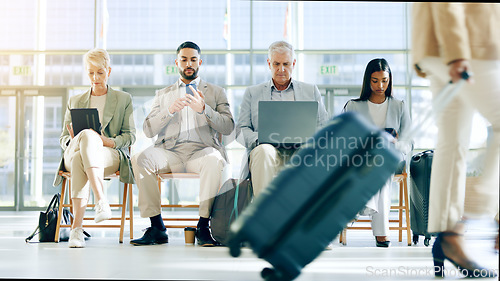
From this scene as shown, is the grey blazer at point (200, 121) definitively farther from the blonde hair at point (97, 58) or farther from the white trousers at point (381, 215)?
the white trousers at point (381, 215)

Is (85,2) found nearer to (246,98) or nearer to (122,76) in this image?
(122,76)

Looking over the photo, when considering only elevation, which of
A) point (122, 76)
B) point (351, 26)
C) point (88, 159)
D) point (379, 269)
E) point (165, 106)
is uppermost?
point (351, 26)

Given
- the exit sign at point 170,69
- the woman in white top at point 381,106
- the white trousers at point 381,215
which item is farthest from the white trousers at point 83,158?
the exit sign at point 170,69

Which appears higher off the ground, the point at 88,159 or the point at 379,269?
the point at 88,159

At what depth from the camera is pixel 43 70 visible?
8367mm

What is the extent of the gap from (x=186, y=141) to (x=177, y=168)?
18 centimetres

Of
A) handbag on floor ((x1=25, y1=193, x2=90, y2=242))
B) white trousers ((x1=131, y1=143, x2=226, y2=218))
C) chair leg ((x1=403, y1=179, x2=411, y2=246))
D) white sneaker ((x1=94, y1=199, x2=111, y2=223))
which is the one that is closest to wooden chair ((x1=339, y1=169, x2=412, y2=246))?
chair leg ((x1=403, y1=179, x2=411, y2=246))

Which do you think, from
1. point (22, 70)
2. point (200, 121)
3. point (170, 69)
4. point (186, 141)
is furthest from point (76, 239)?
point (22, 70)

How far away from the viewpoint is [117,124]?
11.4 feet

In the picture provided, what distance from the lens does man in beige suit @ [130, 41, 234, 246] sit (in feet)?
10.6

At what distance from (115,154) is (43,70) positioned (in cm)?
566

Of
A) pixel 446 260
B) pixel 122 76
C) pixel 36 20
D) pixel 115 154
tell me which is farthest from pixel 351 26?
pixel 446 260

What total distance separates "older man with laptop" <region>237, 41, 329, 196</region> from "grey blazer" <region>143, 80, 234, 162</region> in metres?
0.17

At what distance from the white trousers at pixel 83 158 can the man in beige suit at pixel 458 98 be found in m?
2.07
